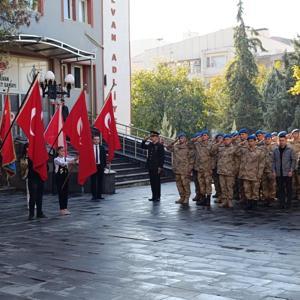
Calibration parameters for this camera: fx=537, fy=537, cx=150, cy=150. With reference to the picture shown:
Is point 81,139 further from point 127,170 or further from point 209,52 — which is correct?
point 209,52

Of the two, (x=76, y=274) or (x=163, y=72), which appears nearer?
(x=76, y=274)

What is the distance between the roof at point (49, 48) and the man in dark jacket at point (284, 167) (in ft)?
35.8

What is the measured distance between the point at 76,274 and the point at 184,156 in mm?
7131

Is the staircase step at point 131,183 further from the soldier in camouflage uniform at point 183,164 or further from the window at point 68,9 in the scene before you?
the window at point 68,9

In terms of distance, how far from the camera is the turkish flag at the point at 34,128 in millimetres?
11070

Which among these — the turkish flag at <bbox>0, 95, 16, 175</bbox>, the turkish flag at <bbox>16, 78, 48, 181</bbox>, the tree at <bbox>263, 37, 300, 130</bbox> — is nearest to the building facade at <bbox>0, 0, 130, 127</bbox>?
the turkish flag at <bbox>0, 95, 16, 175</bbox>

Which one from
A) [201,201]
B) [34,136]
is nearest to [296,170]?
[201,201]

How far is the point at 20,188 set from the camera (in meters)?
18.0

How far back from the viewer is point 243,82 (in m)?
46.2

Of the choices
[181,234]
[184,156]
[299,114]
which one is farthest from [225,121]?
[181,234]

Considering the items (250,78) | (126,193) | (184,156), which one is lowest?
(126,193)

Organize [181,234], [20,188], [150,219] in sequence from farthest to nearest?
[20,188] → [150,219] → [181,234]

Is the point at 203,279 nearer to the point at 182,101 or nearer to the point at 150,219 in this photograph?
the point at 150,219

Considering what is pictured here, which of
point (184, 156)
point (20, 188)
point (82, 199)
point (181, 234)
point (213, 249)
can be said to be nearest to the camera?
point (213, 249)
